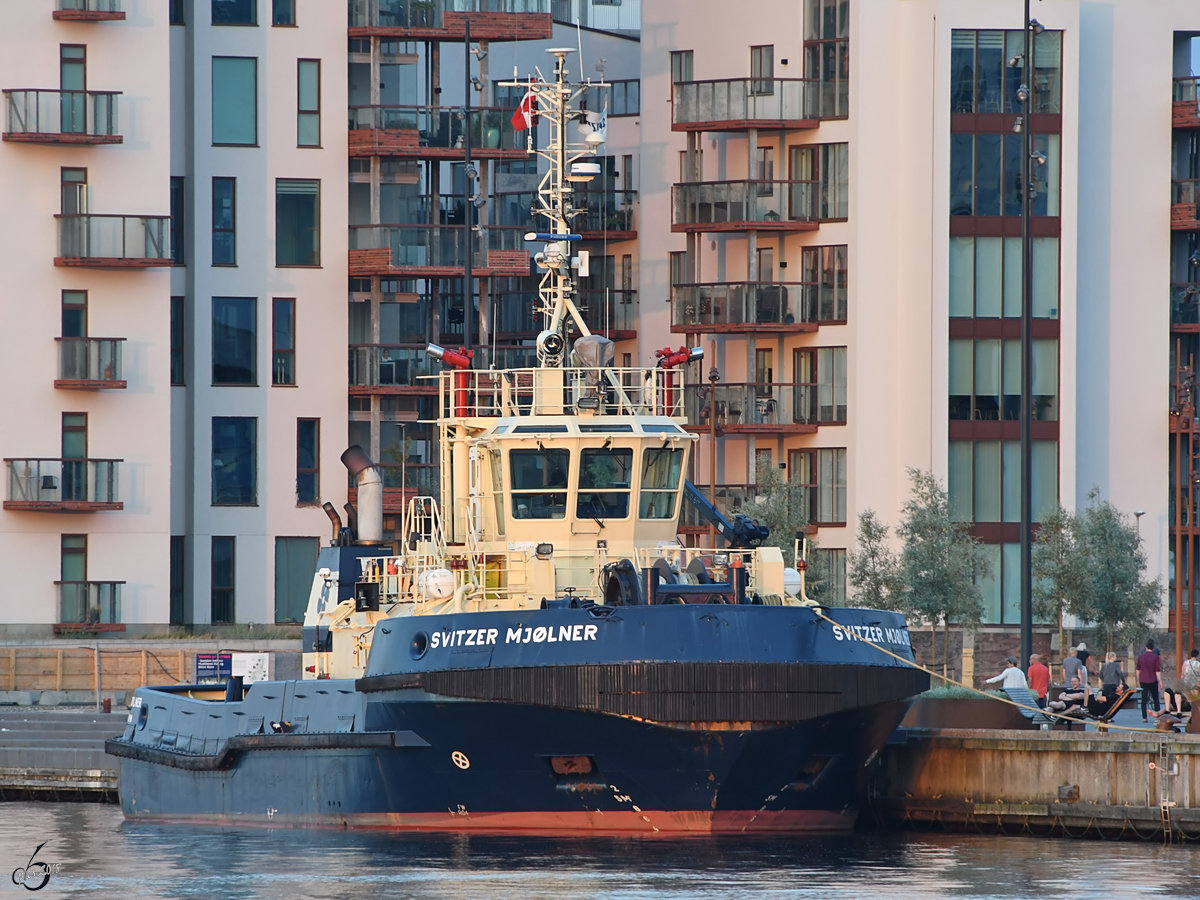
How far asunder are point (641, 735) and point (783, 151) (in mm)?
37871

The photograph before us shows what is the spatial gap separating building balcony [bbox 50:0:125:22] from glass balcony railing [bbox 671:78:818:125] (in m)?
15.0

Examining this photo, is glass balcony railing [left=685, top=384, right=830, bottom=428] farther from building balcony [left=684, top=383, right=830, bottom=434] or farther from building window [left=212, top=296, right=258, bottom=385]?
building window [left=212, top=296, right=258, bottom=385]

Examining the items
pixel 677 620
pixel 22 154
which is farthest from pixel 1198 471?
pixel 677 620

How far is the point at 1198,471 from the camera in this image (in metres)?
62.8

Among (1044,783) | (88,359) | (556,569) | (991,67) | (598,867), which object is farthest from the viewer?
(991,67)

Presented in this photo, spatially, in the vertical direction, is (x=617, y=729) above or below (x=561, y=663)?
below

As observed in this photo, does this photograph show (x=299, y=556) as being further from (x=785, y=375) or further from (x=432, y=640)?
(x=432, y=640)

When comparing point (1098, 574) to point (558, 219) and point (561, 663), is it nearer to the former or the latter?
point (558, 219)

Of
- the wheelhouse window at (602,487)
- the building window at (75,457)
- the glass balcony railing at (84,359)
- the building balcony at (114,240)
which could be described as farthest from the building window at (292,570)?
the wheelhouse window at (602,487)

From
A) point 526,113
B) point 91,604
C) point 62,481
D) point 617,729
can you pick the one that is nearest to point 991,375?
point 91,604

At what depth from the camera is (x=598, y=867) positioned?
28531mm

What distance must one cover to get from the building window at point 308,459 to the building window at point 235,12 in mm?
10052

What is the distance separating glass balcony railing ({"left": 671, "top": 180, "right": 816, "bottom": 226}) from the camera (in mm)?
65250

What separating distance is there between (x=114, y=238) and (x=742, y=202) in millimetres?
16340
